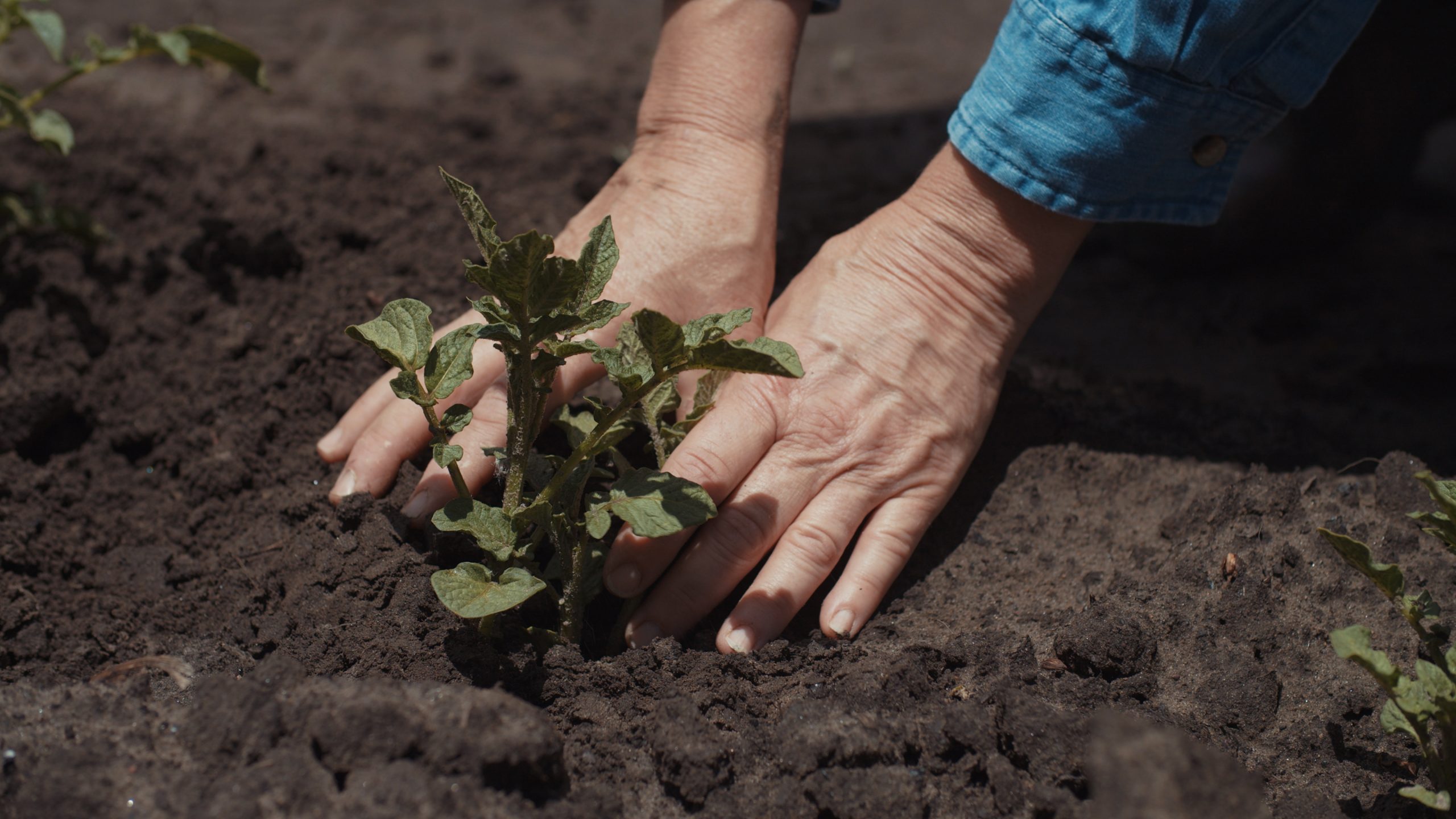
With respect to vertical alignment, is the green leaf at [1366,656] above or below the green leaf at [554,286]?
below

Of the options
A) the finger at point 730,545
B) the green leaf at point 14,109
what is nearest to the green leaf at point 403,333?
the finger at point 730,545

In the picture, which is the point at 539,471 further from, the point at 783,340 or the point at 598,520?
the point at 783,340

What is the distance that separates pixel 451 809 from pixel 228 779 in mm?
299

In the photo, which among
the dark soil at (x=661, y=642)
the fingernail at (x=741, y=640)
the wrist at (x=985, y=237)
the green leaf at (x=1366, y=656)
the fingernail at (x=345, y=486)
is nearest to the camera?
the green leaf at (x=1366, y=656)

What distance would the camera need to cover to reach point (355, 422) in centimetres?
205

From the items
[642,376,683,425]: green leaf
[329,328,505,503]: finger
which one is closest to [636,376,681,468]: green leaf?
[642,376,683,425]: green leaf

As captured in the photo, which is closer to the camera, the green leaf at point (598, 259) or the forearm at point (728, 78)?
the green leaf at point (598, 259)

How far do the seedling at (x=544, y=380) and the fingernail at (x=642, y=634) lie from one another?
98mm

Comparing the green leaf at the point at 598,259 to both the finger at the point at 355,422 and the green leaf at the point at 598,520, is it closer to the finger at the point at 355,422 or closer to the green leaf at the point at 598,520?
the green leaf at the point at 598,520

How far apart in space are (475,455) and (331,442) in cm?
44

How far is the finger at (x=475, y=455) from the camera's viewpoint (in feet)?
5.94

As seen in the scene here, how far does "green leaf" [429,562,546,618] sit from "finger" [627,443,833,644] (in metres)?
0.31

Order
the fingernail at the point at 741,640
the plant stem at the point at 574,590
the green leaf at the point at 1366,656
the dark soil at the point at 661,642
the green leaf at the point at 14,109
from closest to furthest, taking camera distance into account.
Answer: the green leaf at the point at 1366,656
the dark soil at the point at 661,642
the plant stem at the point at 574,590
the fingernail at the point at 741,640
the green leaf at the point at 14,109

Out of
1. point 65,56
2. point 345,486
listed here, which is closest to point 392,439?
point 345,486
